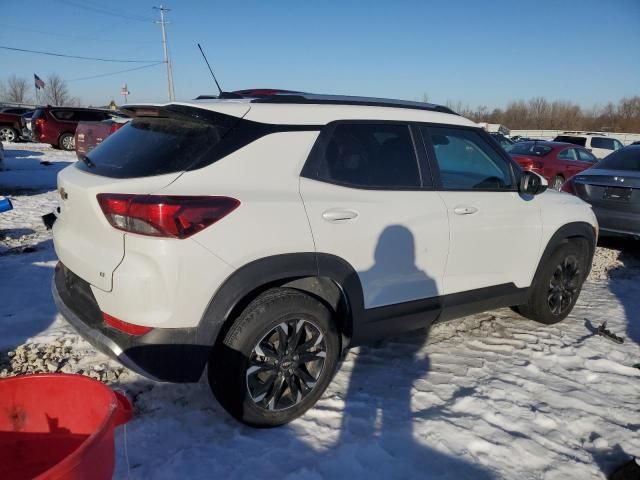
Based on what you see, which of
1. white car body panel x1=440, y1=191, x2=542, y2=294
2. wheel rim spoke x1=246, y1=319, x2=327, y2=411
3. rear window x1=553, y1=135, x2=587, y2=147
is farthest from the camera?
rear window x1=553, y1=135, x2=587, y2=147

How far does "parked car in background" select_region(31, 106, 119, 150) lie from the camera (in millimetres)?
19953

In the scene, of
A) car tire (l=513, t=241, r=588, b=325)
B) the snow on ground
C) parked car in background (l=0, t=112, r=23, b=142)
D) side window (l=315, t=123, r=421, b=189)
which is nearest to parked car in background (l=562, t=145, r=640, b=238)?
the snow on ground

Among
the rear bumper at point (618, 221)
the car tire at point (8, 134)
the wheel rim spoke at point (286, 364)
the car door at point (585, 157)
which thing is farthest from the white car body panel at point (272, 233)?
the car tire at point (8, 134)

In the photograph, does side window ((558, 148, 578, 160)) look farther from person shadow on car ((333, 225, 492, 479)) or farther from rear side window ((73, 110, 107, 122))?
rear side window ((73, 110, 107, 122))

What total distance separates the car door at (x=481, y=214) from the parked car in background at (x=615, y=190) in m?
3.46

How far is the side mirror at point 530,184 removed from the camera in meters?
3.85

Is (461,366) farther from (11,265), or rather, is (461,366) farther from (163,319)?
(11,265)

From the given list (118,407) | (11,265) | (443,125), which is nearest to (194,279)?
(118,407)

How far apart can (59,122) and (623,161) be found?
20.2 meters

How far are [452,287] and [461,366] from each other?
0.65 metres

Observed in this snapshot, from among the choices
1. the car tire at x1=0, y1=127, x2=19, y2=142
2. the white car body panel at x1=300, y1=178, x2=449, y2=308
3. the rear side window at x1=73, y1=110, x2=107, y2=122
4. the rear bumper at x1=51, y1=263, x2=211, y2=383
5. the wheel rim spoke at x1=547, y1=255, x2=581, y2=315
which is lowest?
the wheel rim spoke at x1=547, y1=255, x2=581, y2=315

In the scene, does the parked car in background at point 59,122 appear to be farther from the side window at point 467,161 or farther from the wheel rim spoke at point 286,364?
the wheel rim spoke at point 286,364

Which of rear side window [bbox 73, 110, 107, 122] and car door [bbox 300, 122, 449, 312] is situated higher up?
rear side window [bbox 73, 110, 107, 122]

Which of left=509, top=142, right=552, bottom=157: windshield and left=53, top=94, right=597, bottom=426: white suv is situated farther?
left=509, top=142, right=552, bottom=157: windshield
